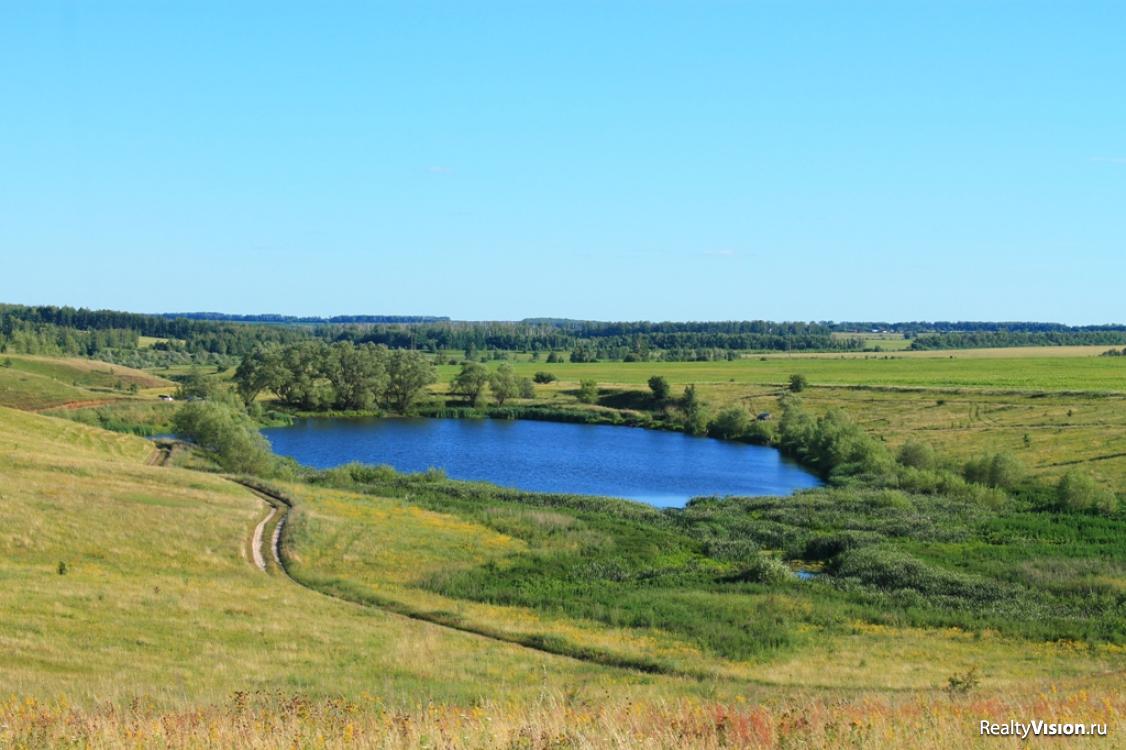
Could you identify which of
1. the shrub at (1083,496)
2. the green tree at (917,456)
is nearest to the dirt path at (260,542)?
the shrub at (1083,496)

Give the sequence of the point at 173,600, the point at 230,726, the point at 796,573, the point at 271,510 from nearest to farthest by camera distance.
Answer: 1. the point at 230,726
2. the point at 173,600
3. the point at 796,573
4. the point at 271,510

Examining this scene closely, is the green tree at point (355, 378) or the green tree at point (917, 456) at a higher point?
the green tree at point (355, 378)

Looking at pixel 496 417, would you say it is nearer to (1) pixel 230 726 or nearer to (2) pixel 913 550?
(2) pixel 913 550

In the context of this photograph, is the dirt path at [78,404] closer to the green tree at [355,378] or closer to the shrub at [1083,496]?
the green tree at [355,378]

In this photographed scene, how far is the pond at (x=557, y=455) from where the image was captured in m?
66.9

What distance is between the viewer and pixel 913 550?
4072 cm

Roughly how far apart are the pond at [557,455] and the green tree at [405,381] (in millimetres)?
7921

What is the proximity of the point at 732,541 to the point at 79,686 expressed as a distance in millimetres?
30980

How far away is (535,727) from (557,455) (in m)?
72.1

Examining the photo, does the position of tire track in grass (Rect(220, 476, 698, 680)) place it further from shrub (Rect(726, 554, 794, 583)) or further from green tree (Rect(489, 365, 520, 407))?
green tree (Rect(489, 365, 520, 407))

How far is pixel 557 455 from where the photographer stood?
8194 cm

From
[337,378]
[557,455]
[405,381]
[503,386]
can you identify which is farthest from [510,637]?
[337,378]

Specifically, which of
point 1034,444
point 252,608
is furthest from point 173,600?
point 1034,444

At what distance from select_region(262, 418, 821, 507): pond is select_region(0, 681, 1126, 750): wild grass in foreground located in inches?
1847
